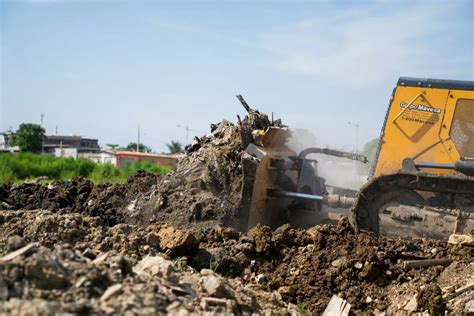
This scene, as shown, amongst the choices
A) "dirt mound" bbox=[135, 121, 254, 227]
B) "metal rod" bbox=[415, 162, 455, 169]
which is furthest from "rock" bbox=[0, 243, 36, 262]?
"metal rod" bbox=[415, 162, 455, 169]

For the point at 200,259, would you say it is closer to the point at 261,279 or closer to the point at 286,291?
the point at 261,279

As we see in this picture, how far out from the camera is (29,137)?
206 feet

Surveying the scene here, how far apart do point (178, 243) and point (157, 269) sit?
2176 millimetres

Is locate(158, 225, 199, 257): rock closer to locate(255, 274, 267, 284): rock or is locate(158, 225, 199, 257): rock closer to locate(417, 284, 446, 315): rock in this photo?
locate(255, 274, 267, 284): rock

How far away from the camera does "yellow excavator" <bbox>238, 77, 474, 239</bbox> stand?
10.2 meters

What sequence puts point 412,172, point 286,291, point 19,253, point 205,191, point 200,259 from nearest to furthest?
point 19,253 → point 286,291 → point 200,259 → point 412,172 → point 205,191

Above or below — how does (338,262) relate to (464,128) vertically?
below

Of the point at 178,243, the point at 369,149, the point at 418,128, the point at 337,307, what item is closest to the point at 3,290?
the point at 178,243

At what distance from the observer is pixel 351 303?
790cm

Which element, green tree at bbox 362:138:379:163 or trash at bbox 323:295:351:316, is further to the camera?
green tree at bbox 362:138:379:163

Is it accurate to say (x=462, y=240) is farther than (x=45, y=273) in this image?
Yes

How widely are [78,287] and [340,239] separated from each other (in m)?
5.01

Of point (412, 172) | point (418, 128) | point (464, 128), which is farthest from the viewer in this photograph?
point (418, 128)

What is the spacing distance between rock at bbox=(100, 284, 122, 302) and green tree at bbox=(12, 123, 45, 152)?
59.6 metres
